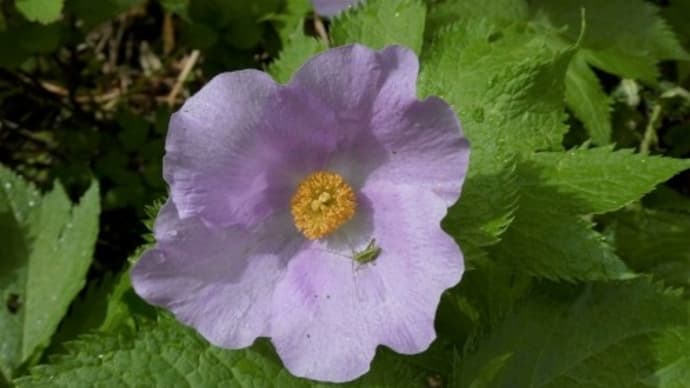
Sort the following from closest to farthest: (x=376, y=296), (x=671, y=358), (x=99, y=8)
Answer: (x=376, y=296) < (x=671, y=358) < (x=99, y=8)

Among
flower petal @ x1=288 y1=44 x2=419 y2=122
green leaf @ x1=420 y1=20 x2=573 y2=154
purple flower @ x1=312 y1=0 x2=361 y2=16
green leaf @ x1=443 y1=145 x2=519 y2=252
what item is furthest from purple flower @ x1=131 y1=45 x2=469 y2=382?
purple flower @ x1=312 y1=0 x2=361 y2=16

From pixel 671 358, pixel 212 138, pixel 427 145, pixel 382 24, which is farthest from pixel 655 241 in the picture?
pixel 212 138

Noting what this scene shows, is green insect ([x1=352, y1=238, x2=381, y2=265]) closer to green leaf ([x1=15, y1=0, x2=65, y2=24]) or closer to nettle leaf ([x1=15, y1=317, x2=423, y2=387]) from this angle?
nettle leaf ([x1=15, y1=317, x2=423, y2=387])

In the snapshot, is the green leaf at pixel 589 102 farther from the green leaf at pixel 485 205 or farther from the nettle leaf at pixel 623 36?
the green leaf at pixel 485 205

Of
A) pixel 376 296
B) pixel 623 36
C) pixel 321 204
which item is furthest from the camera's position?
pixel 623 36

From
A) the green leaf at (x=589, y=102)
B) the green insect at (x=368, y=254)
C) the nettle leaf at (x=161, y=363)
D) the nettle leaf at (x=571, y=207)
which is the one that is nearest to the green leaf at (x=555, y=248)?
the nettle leaf at (x=571, y=207)

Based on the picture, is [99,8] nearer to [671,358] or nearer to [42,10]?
[42,10]
